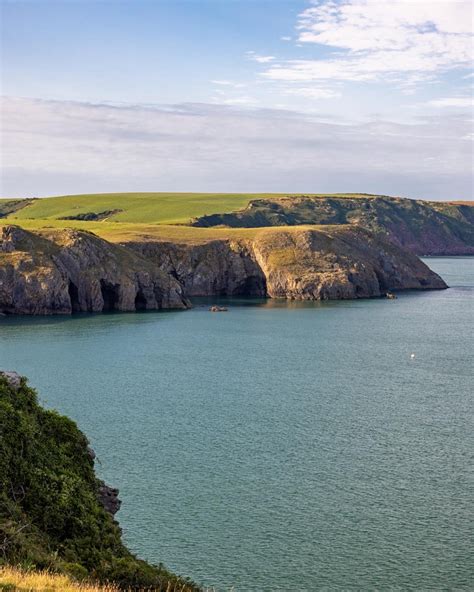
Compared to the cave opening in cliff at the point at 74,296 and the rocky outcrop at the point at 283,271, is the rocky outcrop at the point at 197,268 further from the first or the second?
the cave opening in cliff at the point at 74,296

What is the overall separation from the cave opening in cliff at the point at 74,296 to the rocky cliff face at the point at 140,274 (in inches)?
8.6

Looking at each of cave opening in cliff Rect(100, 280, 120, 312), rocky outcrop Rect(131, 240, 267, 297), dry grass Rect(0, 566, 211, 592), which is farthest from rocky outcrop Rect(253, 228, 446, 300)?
dry grass Rect(0, 566, 211, 592)

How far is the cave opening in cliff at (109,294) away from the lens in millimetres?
164250

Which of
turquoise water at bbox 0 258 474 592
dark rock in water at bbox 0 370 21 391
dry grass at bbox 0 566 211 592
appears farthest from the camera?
turquoise water at bbox 0 258 474 592

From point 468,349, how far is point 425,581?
7731 cm

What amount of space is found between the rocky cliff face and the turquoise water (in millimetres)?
26180

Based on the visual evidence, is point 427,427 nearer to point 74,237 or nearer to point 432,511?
point 432,511

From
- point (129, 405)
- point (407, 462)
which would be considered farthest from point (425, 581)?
point (129, 405)

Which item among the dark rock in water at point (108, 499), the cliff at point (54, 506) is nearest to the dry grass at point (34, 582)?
the cliff at point (54, 506)

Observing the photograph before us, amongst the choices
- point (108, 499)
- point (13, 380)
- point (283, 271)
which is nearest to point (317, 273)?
point (283, 271)

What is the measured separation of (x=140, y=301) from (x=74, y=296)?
592 inches

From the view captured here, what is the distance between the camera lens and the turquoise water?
142ft

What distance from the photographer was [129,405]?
77250 mm

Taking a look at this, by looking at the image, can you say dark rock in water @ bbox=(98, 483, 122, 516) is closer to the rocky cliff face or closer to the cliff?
the cliff
